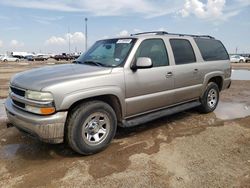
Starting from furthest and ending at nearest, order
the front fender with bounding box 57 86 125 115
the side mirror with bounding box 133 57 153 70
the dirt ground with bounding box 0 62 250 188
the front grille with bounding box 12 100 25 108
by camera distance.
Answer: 1. the side mirror with bounding box 133 57 153 70
2. the front grille with bounding box 12 100 25 108
3. the front fender with bounding box 57 86 125 115
4. the dirt ground with bounding box 0 62 250 188

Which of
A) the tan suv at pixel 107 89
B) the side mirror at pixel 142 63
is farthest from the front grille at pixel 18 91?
the side mirror at pixel 142 63

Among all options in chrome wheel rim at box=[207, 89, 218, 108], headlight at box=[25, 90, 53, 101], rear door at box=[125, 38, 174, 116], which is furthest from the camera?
chrome wheel rim at box=[207, 89, 218, 108]

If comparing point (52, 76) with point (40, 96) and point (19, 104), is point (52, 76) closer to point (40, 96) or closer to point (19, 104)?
point (40, 96)

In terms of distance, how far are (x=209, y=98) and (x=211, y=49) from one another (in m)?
1.27

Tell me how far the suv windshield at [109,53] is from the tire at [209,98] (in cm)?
270

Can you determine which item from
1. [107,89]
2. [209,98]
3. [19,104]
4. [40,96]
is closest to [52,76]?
[40,96]

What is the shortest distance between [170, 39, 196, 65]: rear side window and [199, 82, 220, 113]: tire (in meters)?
1.02

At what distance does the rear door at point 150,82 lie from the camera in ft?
15.4

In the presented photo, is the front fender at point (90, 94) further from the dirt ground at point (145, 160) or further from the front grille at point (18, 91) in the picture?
the dirt ground at point (145, 160)

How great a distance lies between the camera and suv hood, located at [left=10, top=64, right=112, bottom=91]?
3912mm

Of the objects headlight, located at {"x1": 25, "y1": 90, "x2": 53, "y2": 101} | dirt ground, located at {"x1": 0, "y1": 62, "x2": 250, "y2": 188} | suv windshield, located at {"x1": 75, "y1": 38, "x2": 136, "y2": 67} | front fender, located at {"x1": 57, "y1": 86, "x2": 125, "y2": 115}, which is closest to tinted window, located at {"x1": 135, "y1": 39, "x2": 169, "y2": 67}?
suv windshield, located at {"x1": 75, "y1": 38, "x2": 136, "y2": 67}

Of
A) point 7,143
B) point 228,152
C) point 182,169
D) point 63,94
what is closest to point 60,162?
point 63,94

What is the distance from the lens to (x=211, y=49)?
689 cm

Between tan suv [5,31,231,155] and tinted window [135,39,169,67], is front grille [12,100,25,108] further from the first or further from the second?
tinted window [135,39,169,67]
